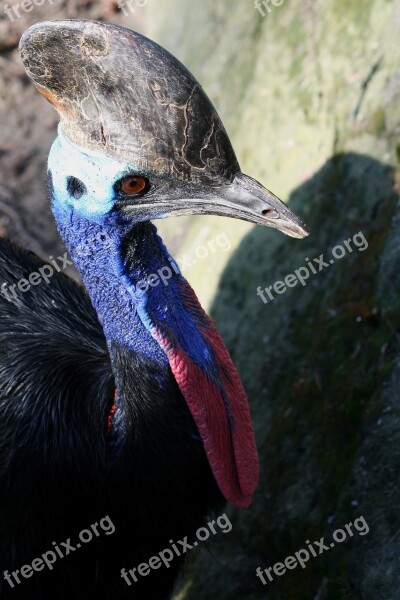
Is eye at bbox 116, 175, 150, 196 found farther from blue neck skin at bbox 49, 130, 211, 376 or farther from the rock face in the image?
the rock face

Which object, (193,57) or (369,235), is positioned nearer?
(369,235)

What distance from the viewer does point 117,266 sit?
294 cm

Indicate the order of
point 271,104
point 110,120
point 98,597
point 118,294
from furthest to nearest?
point 271,104 → point 98,597 → point 118,294 → point 110,120

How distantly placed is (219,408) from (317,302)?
165 centimetres

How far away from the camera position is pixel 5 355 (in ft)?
11.6

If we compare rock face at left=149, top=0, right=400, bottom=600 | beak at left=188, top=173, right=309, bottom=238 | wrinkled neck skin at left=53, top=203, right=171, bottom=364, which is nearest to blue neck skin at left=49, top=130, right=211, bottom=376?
wrinkled neck skin at left=53, top=203, right=171, bottom=364

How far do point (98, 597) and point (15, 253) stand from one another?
5.39 ft

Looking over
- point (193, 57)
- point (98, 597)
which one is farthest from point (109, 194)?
point (193, 57)

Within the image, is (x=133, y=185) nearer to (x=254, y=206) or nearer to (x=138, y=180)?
(x=138, y=180)

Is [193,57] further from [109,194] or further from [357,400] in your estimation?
[109,194]

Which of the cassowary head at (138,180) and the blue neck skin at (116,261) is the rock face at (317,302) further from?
the blue neck skin at (116,261)

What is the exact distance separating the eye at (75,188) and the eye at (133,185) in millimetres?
117

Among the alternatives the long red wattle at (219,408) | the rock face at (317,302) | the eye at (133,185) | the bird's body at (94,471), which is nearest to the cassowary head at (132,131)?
the eye at (133,185)

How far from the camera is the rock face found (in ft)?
12.2
